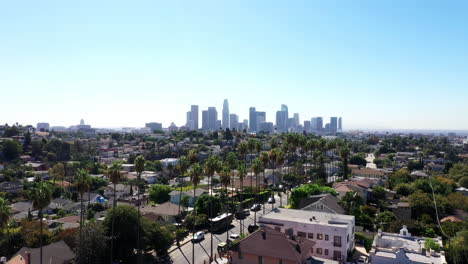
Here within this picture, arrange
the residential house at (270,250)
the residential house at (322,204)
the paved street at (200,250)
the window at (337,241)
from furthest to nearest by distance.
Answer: the residential house at (322,204), the paved street at (200,250), the window at (337,241), the residential house at (270,250)

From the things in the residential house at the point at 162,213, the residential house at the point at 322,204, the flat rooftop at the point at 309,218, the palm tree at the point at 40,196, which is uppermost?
the palm tree at the point at 40,196

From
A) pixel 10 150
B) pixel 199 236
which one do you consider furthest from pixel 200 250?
pixel 10 150

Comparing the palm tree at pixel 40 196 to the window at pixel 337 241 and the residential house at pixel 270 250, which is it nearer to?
the residential house at pixel 270 250

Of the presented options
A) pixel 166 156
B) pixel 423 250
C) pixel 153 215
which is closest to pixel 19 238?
pixel 153 215

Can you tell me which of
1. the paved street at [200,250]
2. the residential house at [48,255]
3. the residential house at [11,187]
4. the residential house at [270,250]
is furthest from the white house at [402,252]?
the residential house at [11,187]

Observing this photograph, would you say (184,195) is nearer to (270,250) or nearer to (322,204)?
(322,204)

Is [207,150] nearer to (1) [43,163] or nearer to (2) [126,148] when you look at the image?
(2) [126,148]

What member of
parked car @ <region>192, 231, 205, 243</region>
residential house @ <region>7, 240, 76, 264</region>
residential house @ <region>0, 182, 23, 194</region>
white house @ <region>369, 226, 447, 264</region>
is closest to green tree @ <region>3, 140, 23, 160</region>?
residential house @ <region>0, 182, 23, 194</region>
